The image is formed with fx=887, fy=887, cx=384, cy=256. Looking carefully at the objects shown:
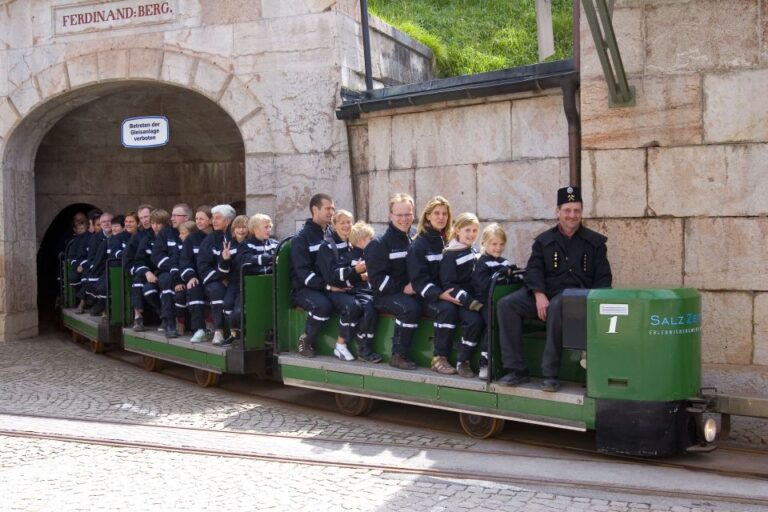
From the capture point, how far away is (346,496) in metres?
5.89

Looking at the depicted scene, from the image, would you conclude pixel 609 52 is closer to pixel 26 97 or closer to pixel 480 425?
pixel 480 425

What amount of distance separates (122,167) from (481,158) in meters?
9.53

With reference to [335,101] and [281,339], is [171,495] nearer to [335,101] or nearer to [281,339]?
[281,339]

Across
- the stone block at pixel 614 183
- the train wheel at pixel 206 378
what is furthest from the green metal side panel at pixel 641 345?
the train wheel at pixel 206 378

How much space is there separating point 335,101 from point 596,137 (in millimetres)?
4378

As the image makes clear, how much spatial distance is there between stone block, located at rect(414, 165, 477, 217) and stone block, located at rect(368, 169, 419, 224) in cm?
13

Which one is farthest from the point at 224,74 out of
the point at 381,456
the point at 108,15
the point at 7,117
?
the point at 381,456

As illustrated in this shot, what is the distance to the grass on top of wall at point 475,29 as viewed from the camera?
16719 mm

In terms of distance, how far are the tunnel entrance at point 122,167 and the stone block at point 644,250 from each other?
359 inches

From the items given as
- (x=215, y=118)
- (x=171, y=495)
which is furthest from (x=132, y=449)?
(x=215, y=118)

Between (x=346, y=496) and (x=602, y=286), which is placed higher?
(x=602, y=286)

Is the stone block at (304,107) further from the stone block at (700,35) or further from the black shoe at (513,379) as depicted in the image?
the black shoe at (513,379)

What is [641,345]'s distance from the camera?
636 centimetres

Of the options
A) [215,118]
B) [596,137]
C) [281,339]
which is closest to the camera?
[596,137]
